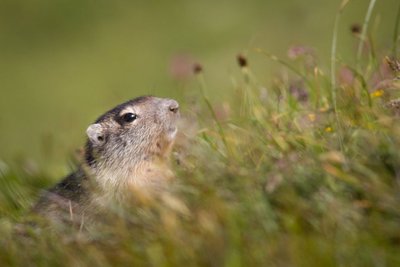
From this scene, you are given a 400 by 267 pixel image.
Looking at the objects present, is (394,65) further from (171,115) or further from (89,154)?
(89,154)

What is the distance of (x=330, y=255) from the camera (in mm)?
4891

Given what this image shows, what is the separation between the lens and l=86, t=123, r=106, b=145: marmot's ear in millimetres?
8406

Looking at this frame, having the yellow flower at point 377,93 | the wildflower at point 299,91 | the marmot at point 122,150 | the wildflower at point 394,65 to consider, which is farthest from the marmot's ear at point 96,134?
the wildflower at point 394,65

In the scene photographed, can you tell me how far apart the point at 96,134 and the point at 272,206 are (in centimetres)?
322

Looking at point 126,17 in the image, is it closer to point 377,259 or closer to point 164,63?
point 164,63

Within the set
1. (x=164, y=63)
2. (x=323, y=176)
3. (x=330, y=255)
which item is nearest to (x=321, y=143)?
(x=323, y=176)

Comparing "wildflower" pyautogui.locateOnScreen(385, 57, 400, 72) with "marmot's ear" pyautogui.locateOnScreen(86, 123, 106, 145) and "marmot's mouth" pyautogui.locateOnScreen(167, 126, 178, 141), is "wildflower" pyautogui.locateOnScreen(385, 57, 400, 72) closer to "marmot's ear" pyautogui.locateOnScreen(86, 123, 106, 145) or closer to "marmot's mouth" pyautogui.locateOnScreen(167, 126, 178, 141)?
"marmot's mouth" pyautogui.locateOnScreen(167, 126, 178, 141)

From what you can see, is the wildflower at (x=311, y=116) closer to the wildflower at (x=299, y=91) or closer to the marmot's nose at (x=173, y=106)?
the wildflower at (x=299, y=91)

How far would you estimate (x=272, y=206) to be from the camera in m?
5.52

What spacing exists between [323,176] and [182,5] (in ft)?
56.2

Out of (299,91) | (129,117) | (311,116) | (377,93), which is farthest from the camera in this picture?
(129,117)

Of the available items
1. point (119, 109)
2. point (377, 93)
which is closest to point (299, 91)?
point (377, 93)

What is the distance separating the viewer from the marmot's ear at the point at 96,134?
8.41m

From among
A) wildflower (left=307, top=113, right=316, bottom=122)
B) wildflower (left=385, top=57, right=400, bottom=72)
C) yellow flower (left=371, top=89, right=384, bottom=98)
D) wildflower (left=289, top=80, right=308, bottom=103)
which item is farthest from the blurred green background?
wildflower (left=385, top=57, right=400, bottom=72)
